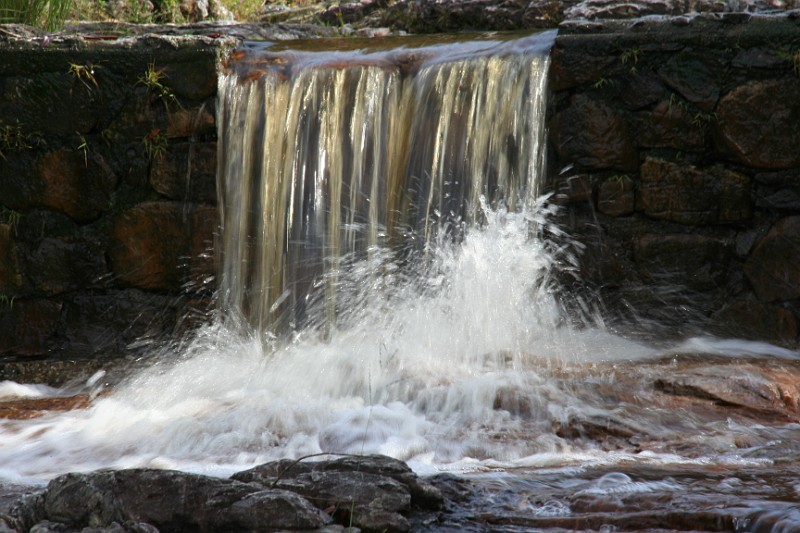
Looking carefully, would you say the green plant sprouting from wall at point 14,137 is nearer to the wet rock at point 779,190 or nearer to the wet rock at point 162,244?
the wet rock at point 162,244

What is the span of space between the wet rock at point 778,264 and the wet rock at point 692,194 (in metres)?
0.18

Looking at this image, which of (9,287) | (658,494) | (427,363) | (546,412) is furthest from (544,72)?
(9,287)

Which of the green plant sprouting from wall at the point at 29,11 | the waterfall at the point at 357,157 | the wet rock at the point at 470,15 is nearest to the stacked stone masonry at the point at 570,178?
the waterfall at the point at 357,157

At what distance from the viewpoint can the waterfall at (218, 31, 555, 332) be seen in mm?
5082

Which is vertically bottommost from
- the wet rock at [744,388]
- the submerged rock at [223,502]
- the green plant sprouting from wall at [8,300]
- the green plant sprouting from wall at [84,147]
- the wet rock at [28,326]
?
the wet rock at [28,326]

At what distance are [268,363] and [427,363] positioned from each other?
98 centimetres

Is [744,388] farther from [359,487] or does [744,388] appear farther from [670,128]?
[359,487]

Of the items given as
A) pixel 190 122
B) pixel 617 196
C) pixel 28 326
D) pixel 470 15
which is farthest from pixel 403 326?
pixel 470 15

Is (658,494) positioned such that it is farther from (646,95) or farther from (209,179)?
(209,179)

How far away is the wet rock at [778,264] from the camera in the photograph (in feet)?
15.6

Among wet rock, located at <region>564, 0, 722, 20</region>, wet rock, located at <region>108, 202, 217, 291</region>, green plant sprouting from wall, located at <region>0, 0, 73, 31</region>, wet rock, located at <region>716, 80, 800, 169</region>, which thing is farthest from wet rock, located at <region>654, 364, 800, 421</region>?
green plant sprouting from wall, located at <region>0, 0, 73, 31</region>

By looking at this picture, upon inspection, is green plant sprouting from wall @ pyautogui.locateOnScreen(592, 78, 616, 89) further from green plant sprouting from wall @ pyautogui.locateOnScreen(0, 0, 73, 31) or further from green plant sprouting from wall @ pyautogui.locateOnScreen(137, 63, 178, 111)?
green plant sprouting from wall @ pyautogui.locateOnScreen(0, 0, 73, 31)

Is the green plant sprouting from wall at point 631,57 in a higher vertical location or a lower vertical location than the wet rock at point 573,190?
higher

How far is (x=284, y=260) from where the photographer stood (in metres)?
5.34
